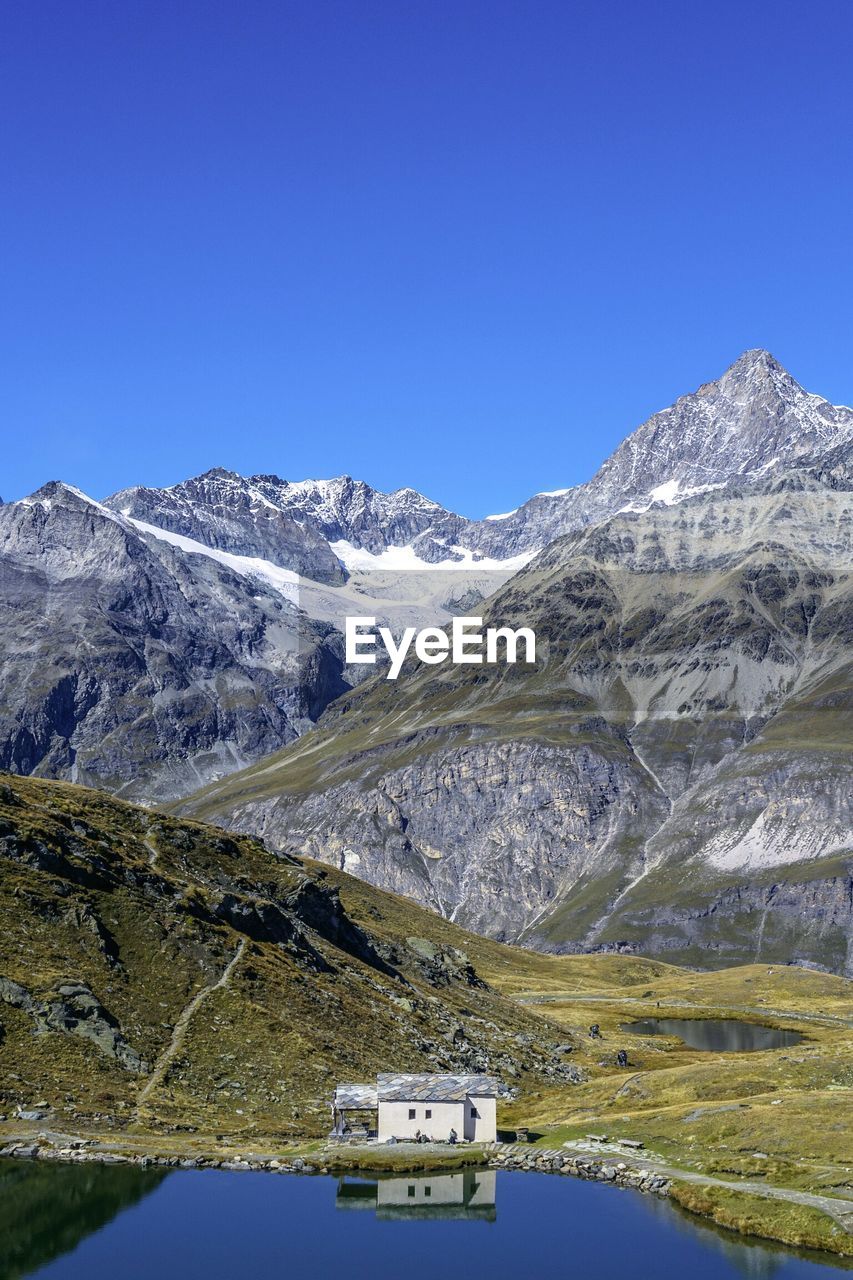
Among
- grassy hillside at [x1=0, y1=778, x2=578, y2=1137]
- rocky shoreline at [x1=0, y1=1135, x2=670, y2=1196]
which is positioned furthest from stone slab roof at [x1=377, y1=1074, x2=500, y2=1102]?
grassy hillside at [x1=0, y1=778, x2=578, y2=1137]

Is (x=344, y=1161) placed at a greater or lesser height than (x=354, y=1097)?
lesser

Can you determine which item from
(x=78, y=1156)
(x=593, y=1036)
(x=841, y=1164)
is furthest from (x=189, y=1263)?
(x=593, y=1036)

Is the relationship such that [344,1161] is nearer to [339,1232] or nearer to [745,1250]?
[339,1232]

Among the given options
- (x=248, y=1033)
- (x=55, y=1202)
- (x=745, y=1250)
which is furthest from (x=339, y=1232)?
(x=248, y=1033)

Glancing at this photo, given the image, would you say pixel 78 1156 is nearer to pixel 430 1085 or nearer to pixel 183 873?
pixel 430 1085

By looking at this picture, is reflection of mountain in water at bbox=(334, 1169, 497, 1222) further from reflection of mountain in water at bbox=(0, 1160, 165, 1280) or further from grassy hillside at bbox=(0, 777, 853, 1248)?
reflection of mountain in water at bbox=(0, 1160, 165, 1280)

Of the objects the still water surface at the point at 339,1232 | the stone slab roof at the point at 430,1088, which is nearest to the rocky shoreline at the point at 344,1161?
the still water surface at the point at 339,1232

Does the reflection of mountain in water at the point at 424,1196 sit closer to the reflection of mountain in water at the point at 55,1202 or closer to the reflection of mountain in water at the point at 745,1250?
the reflection of mountain in water at the point at 745,1250
